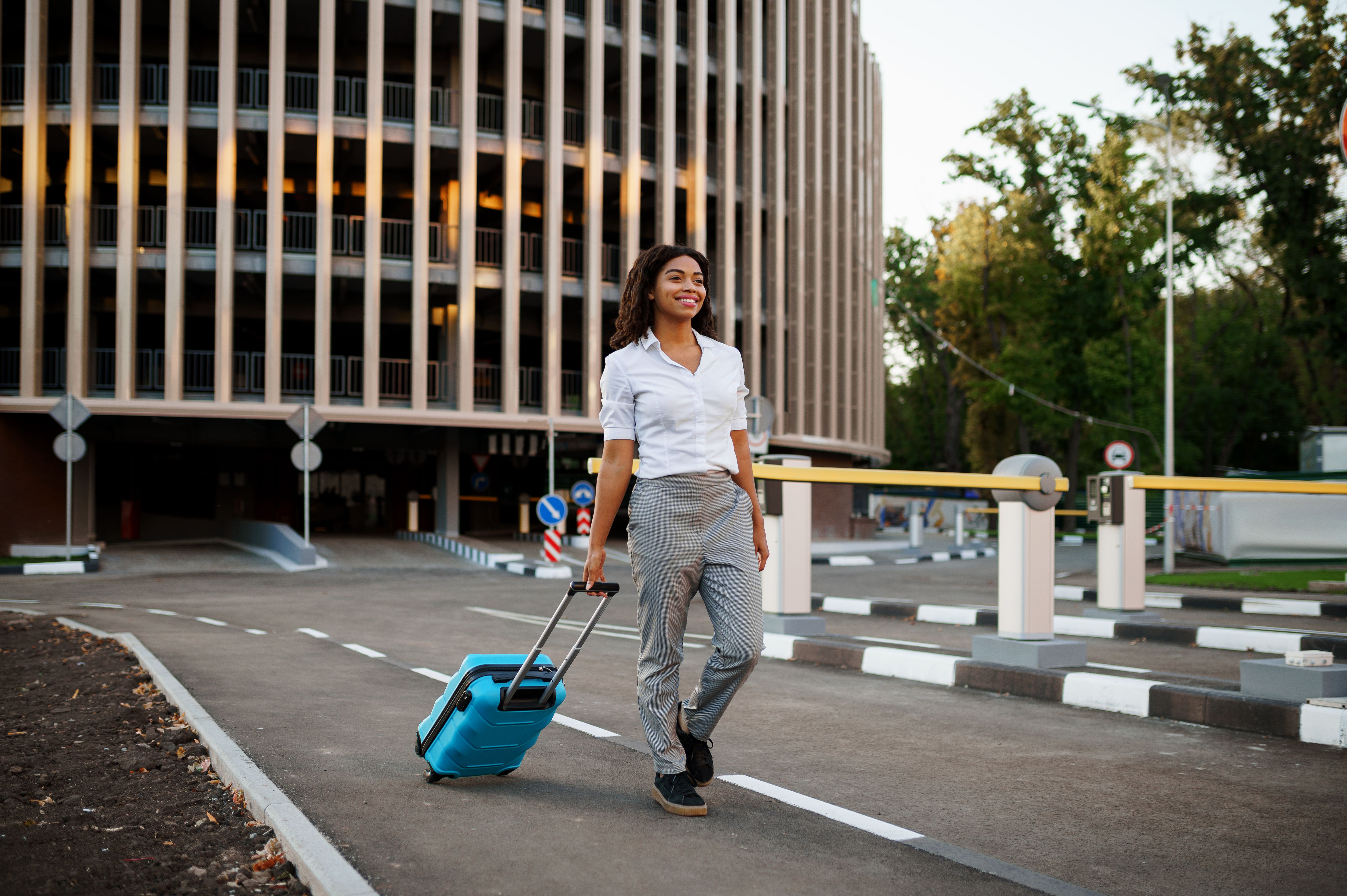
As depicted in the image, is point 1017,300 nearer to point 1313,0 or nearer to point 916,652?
point 1313,0

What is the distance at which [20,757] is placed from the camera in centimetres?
496

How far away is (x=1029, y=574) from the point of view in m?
7.52

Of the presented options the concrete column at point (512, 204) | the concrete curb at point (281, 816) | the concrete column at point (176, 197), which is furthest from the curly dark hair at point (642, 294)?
the concrete column at point (176, 197)

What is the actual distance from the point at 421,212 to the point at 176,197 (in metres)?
5.82

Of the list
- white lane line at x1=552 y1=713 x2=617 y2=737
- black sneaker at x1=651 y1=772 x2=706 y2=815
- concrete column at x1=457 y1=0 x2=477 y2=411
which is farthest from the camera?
concrete column at x1=457 y1=0 x2=477 y2=411

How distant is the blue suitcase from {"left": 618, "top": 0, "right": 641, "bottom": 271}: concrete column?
1052 inches

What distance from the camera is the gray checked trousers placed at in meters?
3.96

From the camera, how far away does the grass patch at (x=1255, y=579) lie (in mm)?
16547

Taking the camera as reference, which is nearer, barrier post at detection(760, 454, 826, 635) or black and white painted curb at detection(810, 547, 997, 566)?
barrier post at detection(760, 454, 826, 635)

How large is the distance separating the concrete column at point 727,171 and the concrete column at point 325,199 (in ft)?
35.1

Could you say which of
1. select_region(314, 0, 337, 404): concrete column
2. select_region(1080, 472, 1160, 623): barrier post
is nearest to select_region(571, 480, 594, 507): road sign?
select_region(314, 0, 337, 404): concrete column

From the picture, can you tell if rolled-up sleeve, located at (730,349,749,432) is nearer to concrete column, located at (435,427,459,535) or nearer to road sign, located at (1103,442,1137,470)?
road sign, located at (1103,442,1137,470)

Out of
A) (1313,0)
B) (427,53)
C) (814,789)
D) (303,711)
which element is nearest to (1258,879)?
(814,789)

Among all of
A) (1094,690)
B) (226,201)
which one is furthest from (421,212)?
(1094,690)
